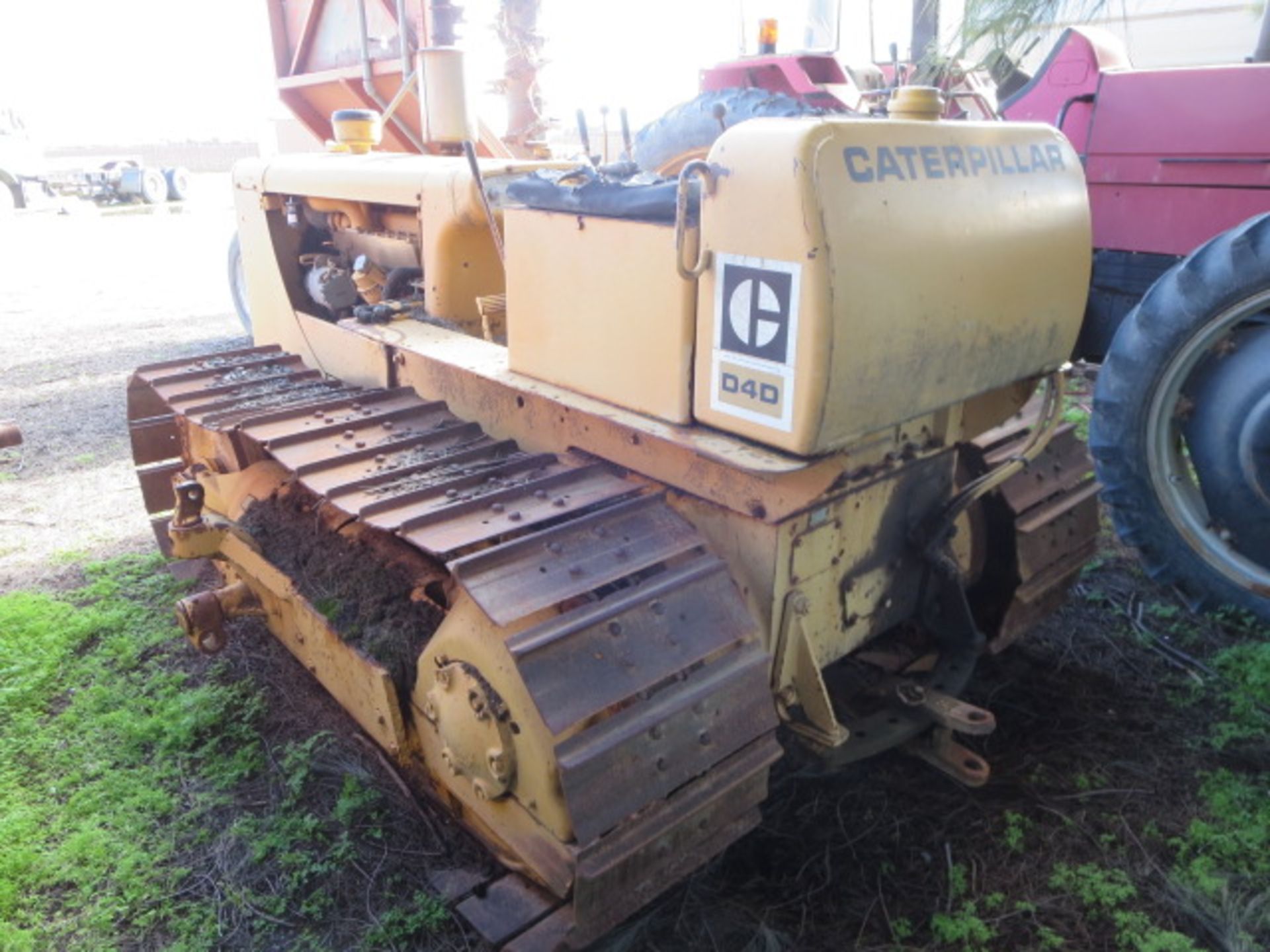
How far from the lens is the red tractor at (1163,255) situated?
129 inches

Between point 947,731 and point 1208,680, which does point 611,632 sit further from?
point 1208,680

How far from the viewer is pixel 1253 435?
3193 mm

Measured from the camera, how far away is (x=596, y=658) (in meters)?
1.96

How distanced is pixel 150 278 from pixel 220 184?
16338mm

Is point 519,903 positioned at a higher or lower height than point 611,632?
lower

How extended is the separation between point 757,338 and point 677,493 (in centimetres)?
60

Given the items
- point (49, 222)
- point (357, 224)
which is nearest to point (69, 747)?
point (357, 224)

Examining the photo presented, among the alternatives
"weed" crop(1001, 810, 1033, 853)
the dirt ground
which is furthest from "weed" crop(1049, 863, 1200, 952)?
the dirt ground

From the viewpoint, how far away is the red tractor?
3.29 meters

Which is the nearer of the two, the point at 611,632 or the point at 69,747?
the point at 611,632

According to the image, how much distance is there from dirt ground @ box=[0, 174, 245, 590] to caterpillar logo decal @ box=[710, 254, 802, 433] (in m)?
3.72

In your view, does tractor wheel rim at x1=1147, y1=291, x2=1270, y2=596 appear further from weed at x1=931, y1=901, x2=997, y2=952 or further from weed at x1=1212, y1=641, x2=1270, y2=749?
weed at x1=931, y1=901, x2=997, y2=952

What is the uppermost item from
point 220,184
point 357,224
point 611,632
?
point 357,224

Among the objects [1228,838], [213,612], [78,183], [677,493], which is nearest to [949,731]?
[1228,838]
